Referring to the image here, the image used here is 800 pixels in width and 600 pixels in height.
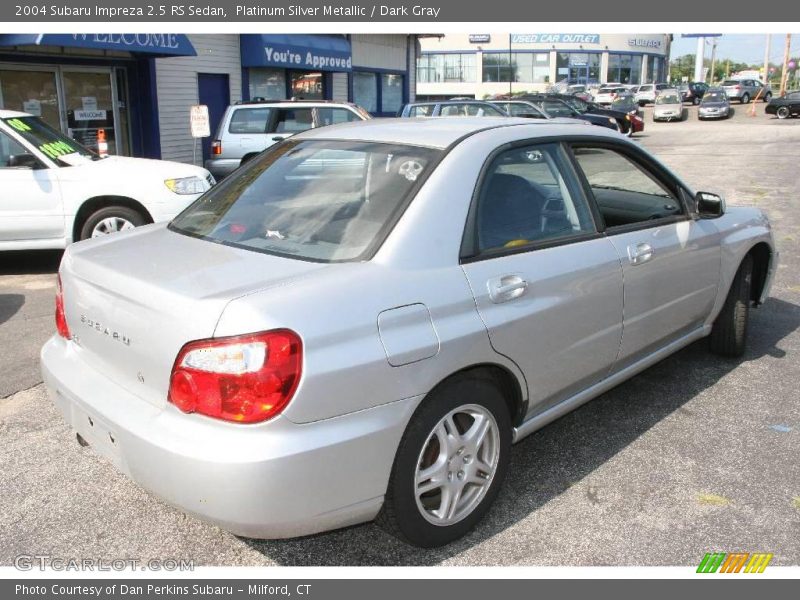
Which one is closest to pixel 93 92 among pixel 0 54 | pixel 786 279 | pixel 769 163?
pixel 0 54

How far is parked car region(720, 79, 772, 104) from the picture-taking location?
49.9m

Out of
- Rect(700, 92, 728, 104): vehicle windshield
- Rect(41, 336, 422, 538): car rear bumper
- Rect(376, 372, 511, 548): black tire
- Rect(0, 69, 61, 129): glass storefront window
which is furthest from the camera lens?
Rect(700, 92, 728, 104): vehicle windshield

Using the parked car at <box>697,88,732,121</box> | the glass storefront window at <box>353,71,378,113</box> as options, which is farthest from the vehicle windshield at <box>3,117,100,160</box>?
the parked car at <box>697,88,732,121</box>

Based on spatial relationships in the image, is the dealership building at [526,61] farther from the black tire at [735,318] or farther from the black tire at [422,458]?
the black tire at [422,458]

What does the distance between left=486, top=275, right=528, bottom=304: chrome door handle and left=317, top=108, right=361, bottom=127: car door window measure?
1090 cm

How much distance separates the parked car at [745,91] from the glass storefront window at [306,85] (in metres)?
38.1

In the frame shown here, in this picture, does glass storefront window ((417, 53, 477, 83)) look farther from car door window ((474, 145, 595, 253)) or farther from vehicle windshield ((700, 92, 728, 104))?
car door window ((474, 145, 595, 253))

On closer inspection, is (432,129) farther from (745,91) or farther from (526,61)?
(526,61)

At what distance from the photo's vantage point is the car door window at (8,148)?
727cm

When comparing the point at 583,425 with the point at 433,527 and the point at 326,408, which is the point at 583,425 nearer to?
the point at 433,527

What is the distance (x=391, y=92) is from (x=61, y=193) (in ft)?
63.8

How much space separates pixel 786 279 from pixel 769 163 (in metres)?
12.7

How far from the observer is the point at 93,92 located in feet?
46.9

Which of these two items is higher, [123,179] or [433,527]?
[123,179]
